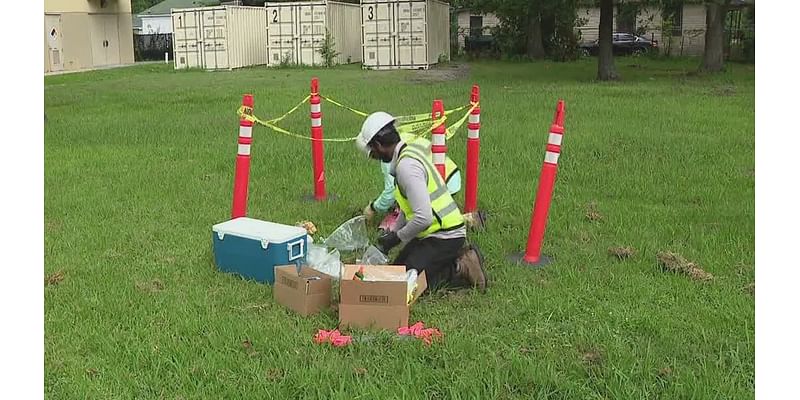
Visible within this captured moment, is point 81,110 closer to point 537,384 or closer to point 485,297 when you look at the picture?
point 485,297

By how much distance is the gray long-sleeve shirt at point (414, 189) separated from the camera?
4660mm

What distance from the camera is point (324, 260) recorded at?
5.39 metres

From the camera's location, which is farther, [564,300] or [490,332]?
[564,300]

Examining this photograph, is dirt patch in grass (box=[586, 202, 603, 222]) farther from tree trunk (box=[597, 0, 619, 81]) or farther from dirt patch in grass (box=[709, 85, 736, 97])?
tree trunk (box=[597, 0, 619, 81])

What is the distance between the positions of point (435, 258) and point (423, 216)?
1.06ft

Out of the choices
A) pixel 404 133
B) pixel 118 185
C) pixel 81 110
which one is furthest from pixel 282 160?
pixel 81 110

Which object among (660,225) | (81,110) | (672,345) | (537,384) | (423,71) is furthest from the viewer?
(423,71)

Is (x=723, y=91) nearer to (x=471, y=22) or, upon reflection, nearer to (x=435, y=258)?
(x=435, y=258)

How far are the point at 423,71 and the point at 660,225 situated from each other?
1899 centimetres

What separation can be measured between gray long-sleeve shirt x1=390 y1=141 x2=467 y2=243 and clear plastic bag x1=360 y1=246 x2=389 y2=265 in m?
0.47

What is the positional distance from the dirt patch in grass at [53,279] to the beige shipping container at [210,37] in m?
23.9

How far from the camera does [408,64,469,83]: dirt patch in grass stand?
21.6 metres

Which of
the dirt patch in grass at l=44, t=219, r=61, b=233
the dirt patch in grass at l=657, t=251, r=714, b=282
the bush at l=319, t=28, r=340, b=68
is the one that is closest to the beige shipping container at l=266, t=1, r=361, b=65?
the bush at l=319, t=28, r=340, b=68

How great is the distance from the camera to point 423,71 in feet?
82.0
